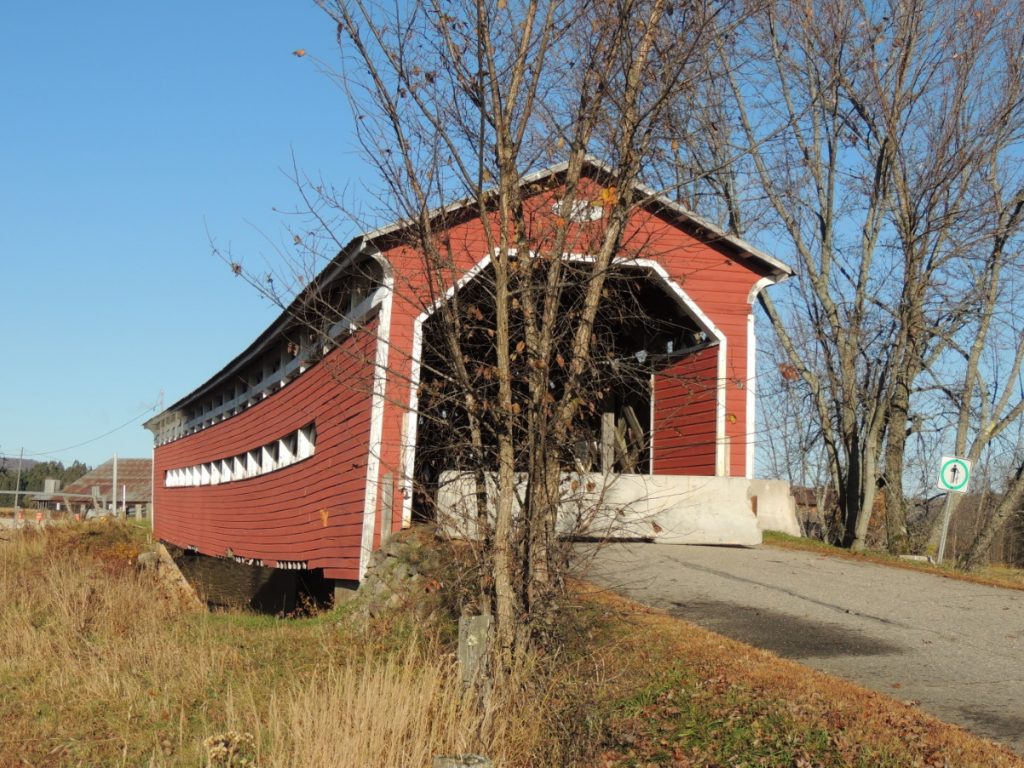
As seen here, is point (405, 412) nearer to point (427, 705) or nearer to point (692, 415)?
point (692, 415)

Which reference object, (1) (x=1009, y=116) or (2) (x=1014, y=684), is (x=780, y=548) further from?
(1) (x=1009, y=116)

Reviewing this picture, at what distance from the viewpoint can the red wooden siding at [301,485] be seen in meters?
13.4

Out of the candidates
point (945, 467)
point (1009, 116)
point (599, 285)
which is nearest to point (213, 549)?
point (945, 467)

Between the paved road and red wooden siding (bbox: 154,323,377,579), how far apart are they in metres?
3.19

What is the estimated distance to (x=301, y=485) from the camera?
55.3 ft

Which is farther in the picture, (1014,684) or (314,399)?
(314,399)

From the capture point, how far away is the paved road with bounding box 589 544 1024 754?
6977 millimetres

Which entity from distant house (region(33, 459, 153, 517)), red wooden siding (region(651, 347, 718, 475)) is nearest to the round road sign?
red wooden siding (region(651, 347, 718, 475))

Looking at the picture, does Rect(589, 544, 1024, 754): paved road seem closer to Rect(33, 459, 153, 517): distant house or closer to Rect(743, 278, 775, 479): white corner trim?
Rect(743, 278, 775, 479): white corner trim

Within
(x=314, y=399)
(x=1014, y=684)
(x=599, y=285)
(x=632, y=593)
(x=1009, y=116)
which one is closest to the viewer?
(x=599, y=285)

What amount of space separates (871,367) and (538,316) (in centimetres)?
1556

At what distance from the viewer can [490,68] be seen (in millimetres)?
6348

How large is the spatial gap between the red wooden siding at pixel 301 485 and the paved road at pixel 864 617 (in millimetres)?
3189

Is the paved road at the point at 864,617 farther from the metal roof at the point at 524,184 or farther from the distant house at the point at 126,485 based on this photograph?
the distant house at the point at 126,485
